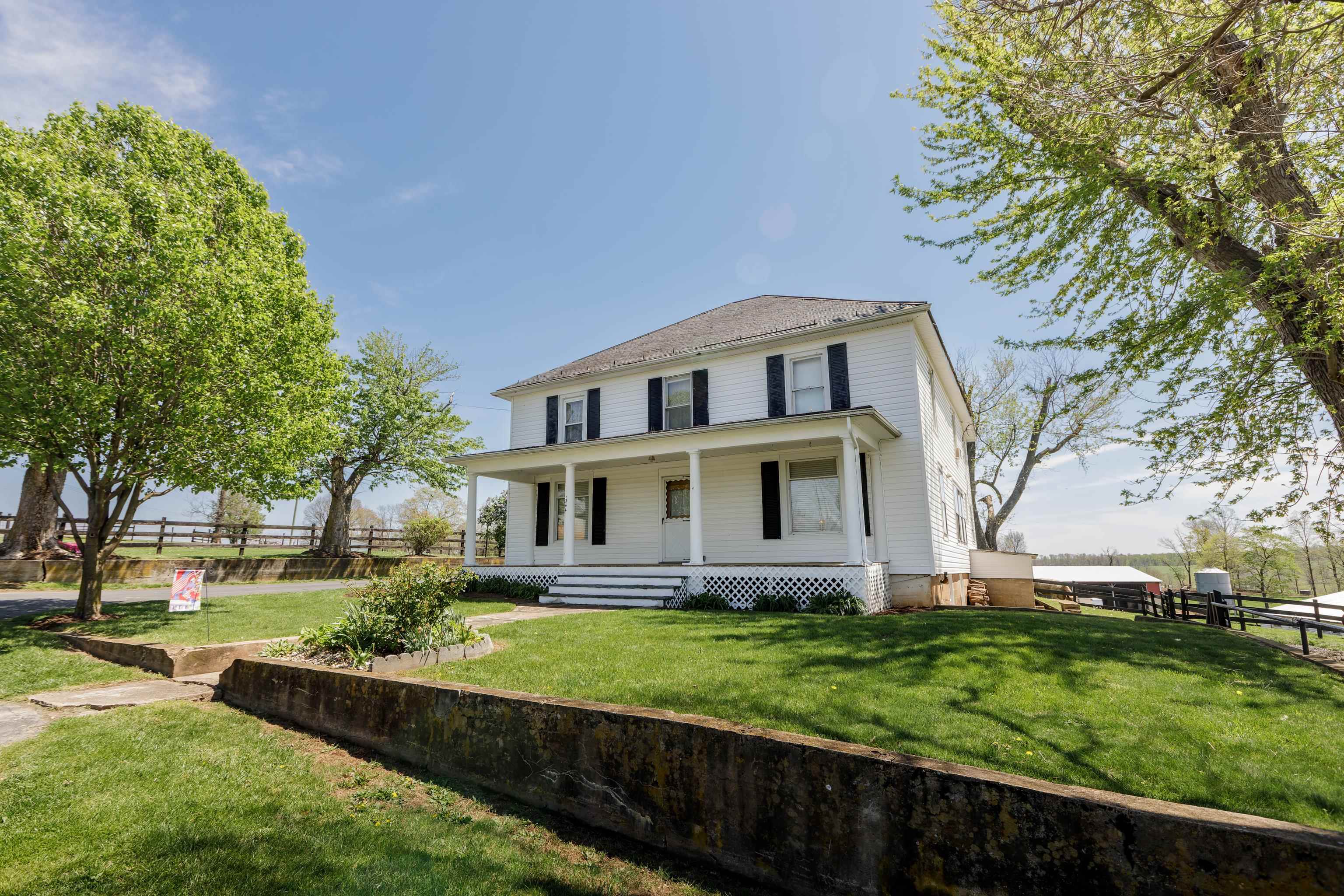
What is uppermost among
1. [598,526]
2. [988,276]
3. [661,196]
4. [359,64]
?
[359,64]

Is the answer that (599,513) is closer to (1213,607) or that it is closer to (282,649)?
(282,649)

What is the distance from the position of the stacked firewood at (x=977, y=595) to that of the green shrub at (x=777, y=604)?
7194mm

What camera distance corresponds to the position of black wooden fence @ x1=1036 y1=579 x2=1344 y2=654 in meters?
7.16

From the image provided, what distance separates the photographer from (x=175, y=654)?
21.0 ft

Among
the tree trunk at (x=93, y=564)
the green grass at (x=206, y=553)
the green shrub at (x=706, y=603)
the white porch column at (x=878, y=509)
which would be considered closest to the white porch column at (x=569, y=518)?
the green shrub at (x=706, y=603)

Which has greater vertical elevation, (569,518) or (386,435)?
(386,435)

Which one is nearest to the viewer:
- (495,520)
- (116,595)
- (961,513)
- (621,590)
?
(621,590)

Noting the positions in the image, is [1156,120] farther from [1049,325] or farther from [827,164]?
[827,164]

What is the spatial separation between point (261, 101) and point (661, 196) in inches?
304

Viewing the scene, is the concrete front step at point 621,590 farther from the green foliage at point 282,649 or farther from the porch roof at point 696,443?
the green foliage at point 282,649

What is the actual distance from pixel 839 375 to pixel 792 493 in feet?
9.84

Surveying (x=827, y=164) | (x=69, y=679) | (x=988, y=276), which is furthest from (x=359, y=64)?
(x=988, y=276)

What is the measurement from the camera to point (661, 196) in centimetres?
1246

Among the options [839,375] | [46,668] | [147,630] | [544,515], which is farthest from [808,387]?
[46,668]
